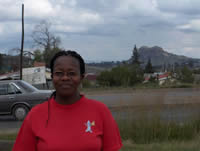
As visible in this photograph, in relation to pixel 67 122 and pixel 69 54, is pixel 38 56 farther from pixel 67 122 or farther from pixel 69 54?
pixel 67 122

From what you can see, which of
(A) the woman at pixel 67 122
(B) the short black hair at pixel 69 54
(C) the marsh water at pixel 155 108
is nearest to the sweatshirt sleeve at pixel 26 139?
(A) the woman at pixel 67 122

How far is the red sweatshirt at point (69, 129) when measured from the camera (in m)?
2.17

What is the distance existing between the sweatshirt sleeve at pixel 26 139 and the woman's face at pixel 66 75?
0.30 m

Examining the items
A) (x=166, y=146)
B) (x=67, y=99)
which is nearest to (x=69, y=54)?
(x=67, y=99)

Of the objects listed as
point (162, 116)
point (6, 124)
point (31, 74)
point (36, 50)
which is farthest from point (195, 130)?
point (36, 50)

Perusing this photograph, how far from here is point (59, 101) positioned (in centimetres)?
231

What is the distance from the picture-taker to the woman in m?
2.18

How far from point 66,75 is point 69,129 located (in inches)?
14.3

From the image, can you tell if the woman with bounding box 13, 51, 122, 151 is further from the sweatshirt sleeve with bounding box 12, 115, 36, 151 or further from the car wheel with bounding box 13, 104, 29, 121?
the car wheel with bounding box 13, 104, 29, 121

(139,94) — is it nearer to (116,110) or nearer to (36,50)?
(116,110)

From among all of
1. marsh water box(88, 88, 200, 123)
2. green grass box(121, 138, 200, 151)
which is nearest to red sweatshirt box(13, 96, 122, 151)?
green grass box(121, 138, 200, 151)

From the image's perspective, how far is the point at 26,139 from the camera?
224cm

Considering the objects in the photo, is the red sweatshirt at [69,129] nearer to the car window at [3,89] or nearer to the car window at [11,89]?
the car window at [11,89]

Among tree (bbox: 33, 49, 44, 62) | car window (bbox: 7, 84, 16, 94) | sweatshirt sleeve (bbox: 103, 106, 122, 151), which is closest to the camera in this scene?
sweatshirt sleeve (bbox: 103, 106, 122, 151)
